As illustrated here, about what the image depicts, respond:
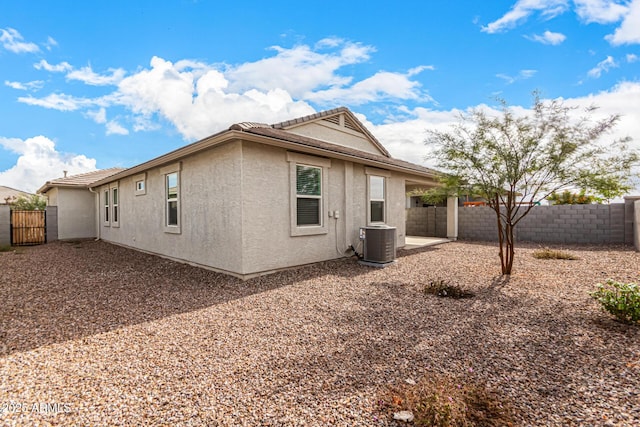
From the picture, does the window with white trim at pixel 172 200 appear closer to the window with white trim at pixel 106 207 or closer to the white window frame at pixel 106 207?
the white window frame at pixel 106 207

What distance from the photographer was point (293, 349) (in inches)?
129

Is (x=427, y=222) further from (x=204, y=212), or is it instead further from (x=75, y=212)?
(x=75, y=212)

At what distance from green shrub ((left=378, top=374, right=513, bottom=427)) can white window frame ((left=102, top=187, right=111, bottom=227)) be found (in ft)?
50.7

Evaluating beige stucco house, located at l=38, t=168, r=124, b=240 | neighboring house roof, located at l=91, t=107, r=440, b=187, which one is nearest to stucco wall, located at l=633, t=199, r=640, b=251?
neighboring house roof, located at l=91, t=107, r=440, b=187

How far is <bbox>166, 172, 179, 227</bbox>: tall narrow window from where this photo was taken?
8570 mm

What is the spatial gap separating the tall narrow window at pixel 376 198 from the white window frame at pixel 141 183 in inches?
300

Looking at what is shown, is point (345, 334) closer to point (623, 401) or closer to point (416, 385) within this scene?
point (416, 385)

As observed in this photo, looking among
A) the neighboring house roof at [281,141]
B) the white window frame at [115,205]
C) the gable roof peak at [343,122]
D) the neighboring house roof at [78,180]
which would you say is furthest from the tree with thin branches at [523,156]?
the neighboring house roof at [78,180]

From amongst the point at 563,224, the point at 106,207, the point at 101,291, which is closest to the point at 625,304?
the point at 101,291

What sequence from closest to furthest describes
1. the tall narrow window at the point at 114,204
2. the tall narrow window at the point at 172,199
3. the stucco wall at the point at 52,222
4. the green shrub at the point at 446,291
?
the green shrub at the point at 446,291 < the tall narrow window at the point at 172,199 < the tall narrow window at the point at 114,204 < the stucco wall at the point at 52,222

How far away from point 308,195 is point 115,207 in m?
10.5

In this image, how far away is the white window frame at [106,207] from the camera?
13894mm

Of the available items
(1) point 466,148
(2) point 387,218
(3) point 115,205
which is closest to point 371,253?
(2) point 387,218

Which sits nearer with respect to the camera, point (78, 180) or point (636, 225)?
point (636, 225)
